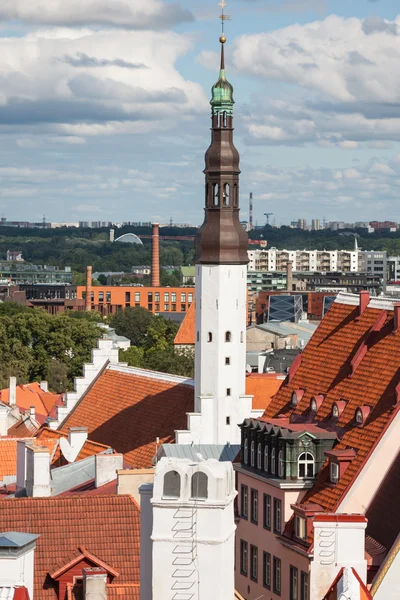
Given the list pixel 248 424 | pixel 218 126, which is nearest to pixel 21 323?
pixel 218 126

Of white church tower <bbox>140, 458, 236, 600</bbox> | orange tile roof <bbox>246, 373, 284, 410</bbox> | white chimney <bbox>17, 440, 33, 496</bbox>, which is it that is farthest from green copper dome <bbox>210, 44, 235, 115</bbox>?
white church tower <bbox>140, 458, 236, 600</bbox>

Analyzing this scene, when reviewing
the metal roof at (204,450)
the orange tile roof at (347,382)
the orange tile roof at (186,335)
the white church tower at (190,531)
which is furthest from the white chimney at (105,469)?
the orange tile roof at (186,335)

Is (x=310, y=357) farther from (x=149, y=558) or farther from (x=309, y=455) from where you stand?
(x=149, y=558)

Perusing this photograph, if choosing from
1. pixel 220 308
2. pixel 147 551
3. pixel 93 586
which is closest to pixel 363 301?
pixel 220 308

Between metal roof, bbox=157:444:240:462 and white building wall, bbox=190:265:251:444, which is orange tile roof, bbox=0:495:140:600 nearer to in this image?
metal roof, bbox=157:444:240:462

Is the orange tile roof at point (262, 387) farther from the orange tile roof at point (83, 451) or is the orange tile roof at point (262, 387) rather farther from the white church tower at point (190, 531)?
the white church tower at point (190, 531)

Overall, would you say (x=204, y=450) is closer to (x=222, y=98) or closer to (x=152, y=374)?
(x=152, y=374)
